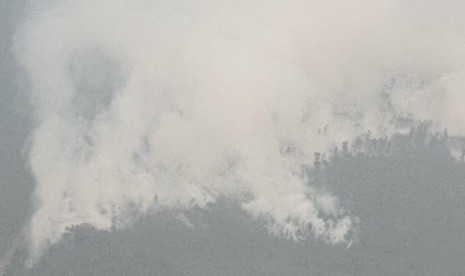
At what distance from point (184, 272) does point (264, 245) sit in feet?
72.8

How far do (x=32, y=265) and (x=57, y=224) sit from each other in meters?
18.2

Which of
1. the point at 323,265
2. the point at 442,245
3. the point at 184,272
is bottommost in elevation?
the point at 184,272

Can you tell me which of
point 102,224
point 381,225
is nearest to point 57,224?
point 102,224

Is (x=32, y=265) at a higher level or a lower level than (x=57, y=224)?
lower

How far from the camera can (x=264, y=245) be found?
190 meters

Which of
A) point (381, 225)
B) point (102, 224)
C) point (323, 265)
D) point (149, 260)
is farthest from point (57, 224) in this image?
point (381, 225)

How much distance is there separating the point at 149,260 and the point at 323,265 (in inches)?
1333

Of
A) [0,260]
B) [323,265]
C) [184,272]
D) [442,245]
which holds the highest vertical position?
[442,245]

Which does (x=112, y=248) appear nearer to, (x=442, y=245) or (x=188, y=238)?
(x=188, y=238)

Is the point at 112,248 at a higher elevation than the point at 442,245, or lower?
lower

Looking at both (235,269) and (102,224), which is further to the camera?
(102,224)

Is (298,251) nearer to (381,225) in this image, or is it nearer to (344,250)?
(344,250)

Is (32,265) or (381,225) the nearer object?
(32,265)

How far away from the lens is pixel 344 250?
190125mm
